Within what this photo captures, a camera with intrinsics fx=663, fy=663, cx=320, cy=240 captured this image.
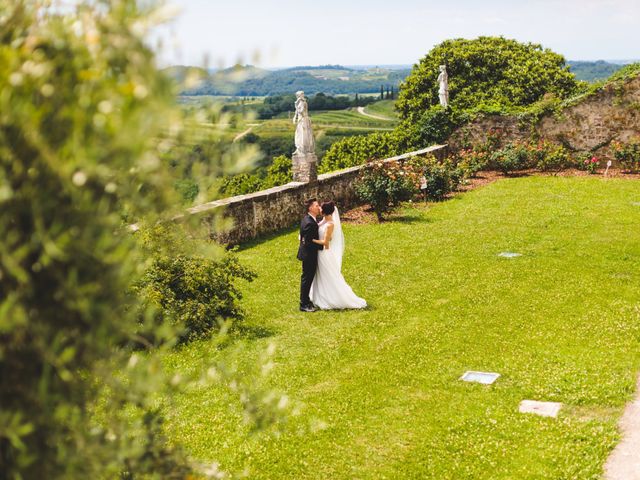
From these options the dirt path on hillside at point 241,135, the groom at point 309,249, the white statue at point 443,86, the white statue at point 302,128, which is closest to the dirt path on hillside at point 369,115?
the white statue at point 443,86

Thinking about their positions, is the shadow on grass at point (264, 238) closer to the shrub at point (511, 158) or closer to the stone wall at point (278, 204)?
the stone wall at point (278, 204)

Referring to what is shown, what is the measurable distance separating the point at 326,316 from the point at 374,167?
856cm

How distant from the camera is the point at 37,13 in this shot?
7.73 ft

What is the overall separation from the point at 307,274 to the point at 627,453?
574 cm

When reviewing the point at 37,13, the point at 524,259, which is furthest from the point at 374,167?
the point at 37,13

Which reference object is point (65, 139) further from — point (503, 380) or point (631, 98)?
point (631, 98)

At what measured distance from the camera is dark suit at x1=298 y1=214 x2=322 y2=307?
415 inches

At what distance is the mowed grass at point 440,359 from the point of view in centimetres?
618

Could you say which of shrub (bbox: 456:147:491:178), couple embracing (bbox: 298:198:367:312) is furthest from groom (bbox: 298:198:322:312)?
shrub (bbox: 456:147:491:178)

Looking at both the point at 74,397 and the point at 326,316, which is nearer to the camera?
the point at 74,397

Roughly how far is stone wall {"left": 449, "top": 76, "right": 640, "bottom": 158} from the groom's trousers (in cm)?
1650

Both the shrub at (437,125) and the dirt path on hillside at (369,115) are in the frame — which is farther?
the dirt path on hillside at (369,115)

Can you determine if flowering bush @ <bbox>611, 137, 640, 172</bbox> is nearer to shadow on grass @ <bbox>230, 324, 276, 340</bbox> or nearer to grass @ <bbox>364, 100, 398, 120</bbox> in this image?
shadow on grass @ <bbox>230, 324, 276, 340</bbox>

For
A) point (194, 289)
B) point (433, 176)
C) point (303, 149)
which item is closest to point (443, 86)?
point (433, 176)
